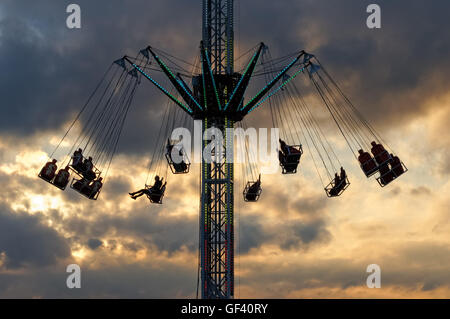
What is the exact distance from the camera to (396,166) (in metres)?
42.6

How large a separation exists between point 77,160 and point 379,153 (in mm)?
18708

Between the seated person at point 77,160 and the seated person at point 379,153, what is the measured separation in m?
18.2

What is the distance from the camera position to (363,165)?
140 feet

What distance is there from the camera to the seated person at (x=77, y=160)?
4512 cm

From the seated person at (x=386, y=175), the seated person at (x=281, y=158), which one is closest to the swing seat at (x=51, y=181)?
the seated person at (x=281, y=158)

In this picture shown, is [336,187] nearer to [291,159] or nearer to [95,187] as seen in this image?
[291,159]

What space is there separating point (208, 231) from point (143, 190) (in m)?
5.24

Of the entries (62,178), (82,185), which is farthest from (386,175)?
(62,178)

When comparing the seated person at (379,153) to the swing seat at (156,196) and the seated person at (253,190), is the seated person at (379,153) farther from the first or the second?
the swing seat at (156,196)
